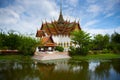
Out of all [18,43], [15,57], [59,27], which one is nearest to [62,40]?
[59,27]

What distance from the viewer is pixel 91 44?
40.2 m

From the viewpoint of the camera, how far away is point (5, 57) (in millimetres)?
32625

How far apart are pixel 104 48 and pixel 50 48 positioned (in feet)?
48.4

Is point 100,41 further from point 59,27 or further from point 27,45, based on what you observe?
point 27,45

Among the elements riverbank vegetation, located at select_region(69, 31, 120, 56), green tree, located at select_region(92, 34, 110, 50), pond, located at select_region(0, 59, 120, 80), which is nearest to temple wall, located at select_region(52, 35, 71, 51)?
riverbank vegetation, located at select_region(69, 31, 120, 56)

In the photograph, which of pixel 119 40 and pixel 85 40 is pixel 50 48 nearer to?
pixel 85 40

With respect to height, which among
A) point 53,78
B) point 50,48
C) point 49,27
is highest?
point 49,27

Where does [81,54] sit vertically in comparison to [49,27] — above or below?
below

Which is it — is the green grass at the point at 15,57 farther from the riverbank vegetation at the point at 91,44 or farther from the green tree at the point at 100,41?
the green tree at the point at 100,41

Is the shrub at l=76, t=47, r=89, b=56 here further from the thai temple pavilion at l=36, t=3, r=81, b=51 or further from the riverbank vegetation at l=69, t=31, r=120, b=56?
the thai temple pavilion at l=36, t=3, r=81, b=51

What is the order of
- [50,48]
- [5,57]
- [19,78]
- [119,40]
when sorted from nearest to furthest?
[19,78] < [5,57] < [50,48] < [119,40]

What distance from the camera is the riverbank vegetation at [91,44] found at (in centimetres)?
3719

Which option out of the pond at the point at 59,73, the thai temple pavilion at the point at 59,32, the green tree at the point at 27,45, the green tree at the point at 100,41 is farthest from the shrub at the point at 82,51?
the pond at the point at 59,73

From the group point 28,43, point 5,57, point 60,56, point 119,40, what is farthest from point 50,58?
point 119,40
